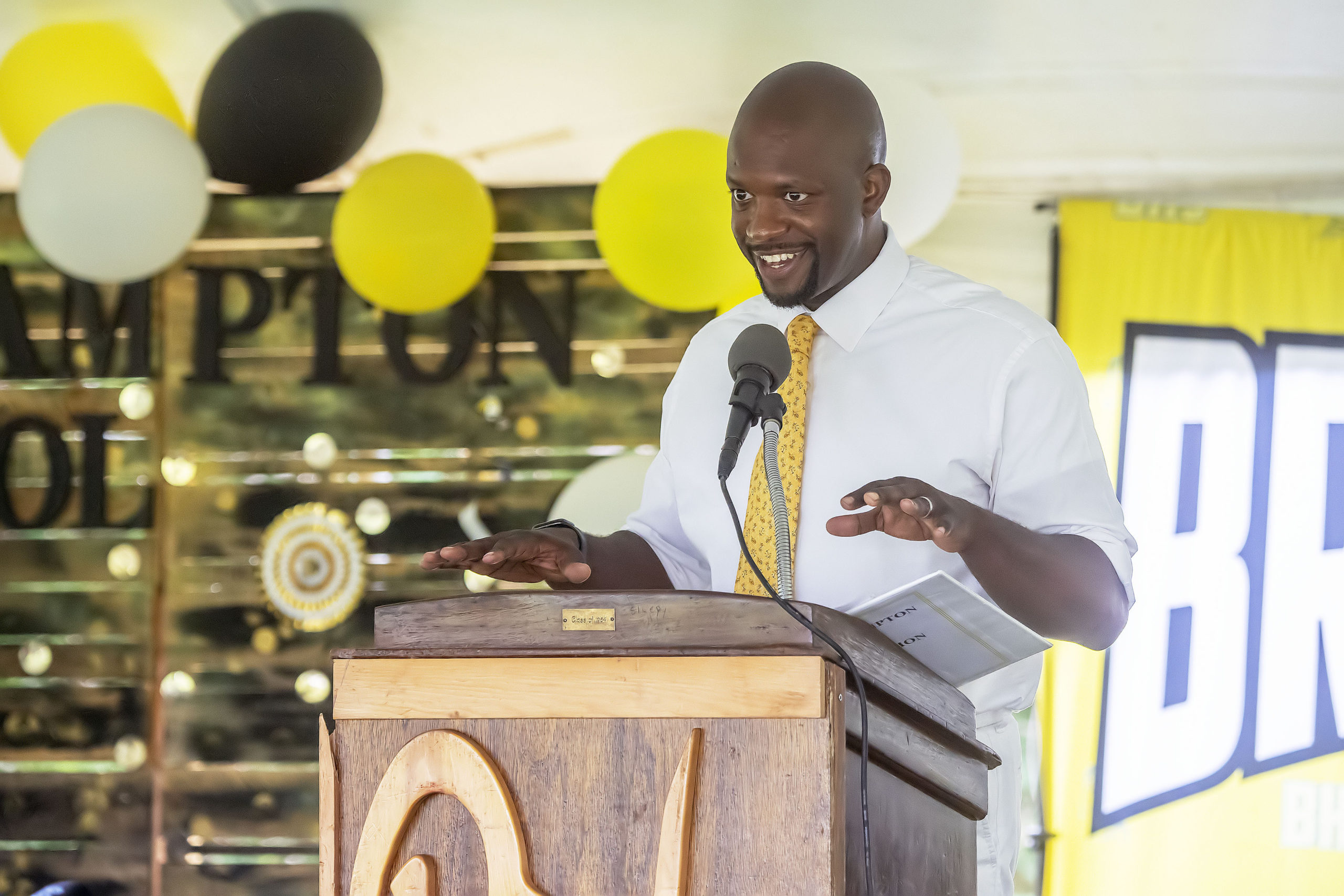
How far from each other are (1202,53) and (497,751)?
2907mm

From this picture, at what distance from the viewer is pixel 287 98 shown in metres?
2.96

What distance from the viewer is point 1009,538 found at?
3.67 ft

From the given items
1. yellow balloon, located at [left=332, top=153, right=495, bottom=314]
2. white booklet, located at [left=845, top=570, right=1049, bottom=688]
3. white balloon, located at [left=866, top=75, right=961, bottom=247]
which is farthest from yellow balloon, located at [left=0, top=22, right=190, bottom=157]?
white booklet, located at [left=845, top=570, right=1049, bottom=688]

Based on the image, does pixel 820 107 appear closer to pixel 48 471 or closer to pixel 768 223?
pixel 768 223

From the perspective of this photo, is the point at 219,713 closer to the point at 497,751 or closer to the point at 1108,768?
the point at 1108,768

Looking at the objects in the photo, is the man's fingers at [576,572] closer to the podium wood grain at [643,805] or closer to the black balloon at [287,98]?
the podium wood grain at [643,805]

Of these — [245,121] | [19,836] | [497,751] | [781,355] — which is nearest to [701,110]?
[245,121]

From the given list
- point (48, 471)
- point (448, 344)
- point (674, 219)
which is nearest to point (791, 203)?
point (674, 219)

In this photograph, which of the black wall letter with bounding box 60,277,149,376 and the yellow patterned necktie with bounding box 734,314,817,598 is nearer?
the yellow patterned necktie with bounding box 734,314,817,598

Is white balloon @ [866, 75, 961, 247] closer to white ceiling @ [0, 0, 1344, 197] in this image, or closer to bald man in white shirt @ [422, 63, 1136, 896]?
white ceiling @ [0, 0, 1344, 197]

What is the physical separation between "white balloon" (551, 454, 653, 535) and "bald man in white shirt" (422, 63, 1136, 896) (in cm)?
142

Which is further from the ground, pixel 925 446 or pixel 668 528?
pixel 925 446

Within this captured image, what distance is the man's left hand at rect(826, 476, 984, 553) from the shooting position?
98 cm

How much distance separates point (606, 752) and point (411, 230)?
242cm
